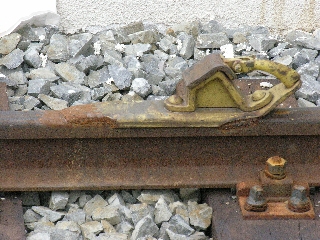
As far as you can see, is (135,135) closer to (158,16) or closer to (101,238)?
(101,238)

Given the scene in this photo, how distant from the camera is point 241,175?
381 cm

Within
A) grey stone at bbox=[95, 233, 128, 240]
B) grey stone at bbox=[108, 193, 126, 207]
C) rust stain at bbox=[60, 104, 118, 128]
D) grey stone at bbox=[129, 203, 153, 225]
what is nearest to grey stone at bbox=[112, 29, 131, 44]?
rust stain at bbox=[60, 104, 118, 128]

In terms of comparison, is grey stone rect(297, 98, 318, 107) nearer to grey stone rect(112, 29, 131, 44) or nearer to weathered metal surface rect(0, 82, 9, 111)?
grey stone rect(112, 29, 131, 44)

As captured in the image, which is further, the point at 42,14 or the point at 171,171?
the point at 42,14

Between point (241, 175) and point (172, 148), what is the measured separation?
39 cm

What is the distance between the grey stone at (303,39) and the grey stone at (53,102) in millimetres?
1837

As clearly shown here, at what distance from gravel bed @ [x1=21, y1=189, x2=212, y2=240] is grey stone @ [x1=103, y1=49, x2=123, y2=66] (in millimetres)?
1221

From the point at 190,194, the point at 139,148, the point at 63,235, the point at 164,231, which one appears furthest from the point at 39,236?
the point at 190,194

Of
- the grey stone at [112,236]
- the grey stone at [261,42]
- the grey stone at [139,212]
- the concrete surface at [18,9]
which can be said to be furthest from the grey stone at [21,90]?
the grey stone at [261,42]

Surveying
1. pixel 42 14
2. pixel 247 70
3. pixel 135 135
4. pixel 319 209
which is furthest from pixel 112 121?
pixel 42 14

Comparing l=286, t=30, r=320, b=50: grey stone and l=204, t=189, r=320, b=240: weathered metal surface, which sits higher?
l=286, t=30, r=320, b=50: grey stone

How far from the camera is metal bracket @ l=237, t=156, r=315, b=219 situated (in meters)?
3.60

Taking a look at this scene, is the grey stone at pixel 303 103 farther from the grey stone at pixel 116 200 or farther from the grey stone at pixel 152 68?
the grey stone at pixel 116 200

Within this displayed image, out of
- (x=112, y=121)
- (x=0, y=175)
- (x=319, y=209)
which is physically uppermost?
(x=112, y=121)
